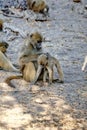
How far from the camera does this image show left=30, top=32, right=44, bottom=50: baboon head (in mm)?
9023

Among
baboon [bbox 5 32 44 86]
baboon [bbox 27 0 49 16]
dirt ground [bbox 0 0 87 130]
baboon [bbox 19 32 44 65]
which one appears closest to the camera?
dirt ground [bbox 0 0 87 130]

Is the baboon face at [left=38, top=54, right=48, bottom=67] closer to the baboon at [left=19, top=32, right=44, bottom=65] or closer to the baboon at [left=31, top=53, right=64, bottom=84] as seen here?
the baboon at [left=31, top=53, right=64, bottom=84]

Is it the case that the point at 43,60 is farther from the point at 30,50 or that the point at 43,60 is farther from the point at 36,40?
the point at 30,50

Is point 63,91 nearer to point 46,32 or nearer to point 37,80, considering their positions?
point 37,80

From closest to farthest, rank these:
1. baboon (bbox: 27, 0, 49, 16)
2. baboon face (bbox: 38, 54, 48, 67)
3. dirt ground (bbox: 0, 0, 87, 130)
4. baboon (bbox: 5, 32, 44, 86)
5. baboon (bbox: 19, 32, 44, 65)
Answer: dirt ground (bbox: 0, 0, 87, 130) < baboon face (bbox: 38, 54, 48, 67) < baboon (bbox: 5, 32, 44, 86) < baboon (bbox: 19, 32, 44, 65) < baboon (bbox: 27, 0, 49, 16)

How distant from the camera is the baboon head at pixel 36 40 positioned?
9023 mm

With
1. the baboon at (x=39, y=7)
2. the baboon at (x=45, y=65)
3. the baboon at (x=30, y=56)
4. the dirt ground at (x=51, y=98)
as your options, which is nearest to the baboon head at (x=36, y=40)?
the baboon at (x=30, y=56)

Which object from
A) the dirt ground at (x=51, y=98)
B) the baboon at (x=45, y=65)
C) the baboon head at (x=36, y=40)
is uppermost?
the baboon head at (x=36, y=40)

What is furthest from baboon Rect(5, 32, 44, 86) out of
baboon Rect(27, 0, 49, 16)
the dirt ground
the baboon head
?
baboon Rect(27, 0, 49, 16)

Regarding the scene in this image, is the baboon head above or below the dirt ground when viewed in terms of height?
above

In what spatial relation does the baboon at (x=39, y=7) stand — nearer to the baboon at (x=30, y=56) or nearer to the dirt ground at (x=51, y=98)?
the dirt ground at (x=51, y=98)

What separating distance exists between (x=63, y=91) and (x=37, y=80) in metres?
0.97

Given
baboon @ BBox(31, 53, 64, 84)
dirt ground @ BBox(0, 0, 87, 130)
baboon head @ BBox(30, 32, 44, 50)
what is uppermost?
baboon head @ BBox(30, 32, 44, 50)

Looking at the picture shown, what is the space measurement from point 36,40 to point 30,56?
1.69 feet
